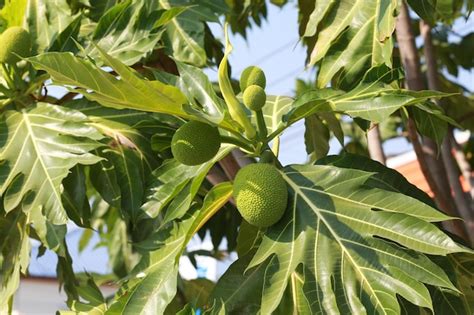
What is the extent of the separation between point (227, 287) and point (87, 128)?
424 millimetres

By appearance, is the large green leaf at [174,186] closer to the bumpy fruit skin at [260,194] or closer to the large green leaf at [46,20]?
the bumpy fruit skin at [260,194]

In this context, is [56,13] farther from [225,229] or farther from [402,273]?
[402,273]

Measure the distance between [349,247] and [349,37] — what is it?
1.56 ft

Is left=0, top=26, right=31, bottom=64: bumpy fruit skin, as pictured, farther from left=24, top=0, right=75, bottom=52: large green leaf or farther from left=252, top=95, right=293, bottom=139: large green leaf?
left=252, top=95, right=293, bottom=139: large green leaf

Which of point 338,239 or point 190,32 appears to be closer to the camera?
point 338,239

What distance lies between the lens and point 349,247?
52.2 inches

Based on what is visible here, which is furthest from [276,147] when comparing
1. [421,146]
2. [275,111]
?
[421,146]

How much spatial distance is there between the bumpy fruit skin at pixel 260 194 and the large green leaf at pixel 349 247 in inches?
1.6

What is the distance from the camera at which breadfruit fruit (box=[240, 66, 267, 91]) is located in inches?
54.4

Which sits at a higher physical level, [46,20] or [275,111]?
[46,20]

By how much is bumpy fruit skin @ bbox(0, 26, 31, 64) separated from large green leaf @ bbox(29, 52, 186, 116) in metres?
0.49

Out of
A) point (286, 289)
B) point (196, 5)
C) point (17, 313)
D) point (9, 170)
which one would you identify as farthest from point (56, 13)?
point (17, 313)

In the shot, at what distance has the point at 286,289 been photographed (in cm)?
141

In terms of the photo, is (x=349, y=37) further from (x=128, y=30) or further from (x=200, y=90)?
(x=128, y=30)
